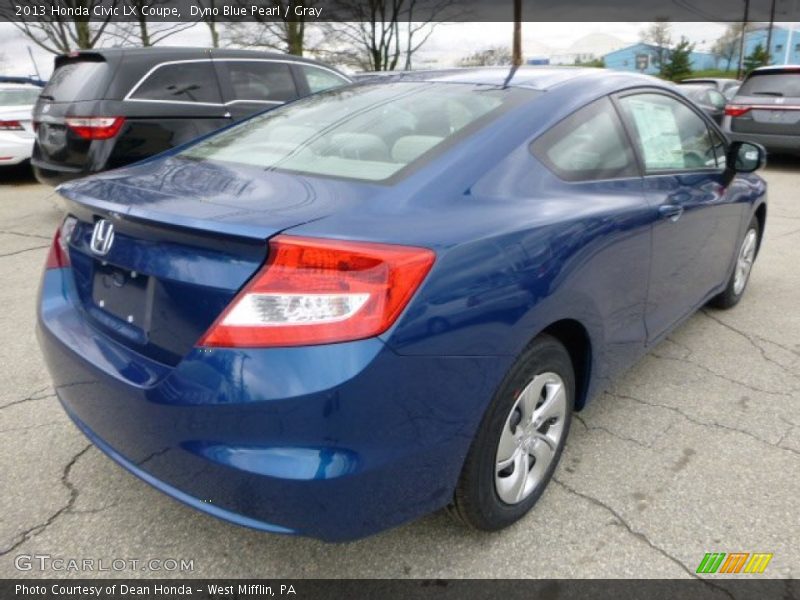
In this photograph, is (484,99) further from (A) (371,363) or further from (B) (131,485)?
(B) (131,485)

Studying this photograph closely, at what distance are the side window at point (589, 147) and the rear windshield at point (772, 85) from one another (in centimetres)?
945

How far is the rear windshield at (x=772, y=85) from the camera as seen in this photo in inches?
397

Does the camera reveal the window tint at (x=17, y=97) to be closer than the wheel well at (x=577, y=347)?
No

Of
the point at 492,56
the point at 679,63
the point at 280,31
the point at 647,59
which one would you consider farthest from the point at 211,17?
the point at 647,59

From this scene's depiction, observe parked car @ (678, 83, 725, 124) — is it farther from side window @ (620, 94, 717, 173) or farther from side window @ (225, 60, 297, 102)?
side window @ (620, 94, 717, 173)

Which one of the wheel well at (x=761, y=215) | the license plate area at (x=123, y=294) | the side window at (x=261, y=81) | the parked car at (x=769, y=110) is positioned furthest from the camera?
the parked car at (x=769, y=110)

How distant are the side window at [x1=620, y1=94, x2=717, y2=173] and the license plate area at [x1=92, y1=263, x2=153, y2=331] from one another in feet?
6.67

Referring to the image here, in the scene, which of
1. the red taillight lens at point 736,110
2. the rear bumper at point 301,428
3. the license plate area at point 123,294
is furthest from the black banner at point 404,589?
the red taillight lens at point 736,110

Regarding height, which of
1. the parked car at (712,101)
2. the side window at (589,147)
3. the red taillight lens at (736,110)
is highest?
the side window at (589,147)

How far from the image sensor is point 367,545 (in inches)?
83.0

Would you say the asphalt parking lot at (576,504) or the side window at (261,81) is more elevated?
the side window at (261,81)

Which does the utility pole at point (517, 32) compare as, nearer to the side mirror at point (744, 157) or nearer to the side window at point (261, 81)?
the side window at point (261, 81)

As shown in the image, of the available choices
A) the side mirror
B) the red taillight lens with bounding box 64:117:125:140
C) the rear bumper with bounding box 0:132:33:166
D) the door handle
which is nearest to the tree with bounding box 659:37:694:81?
the rear bumper with bounding box 0:132:33:166

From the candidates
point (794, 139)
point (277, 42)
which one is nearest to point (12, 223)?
point (794, 139)
